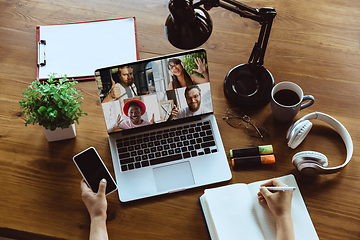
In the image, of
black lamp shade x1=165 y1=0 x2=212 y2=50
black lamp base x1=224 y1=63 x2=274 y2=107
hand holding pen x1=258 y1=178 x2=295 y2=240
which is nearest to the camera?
black lamp shade x1=165 y1=0 x2=212 y2=50

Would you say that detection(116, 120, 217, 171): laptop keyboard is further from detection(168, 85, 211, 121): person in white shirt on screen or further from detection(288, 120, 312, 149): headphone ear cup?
detection(288, 120, 312, 149): headphone ear cup

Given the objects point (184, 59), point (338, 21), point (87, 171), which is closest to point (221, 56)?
point (184, 59)

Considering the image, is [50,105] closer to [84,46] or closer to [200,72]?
[84,46]

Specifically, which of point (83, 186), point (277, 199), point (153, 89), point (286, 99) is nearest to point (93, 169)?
point (83, 186)

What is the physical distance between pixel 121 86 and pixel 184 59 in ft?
0.70

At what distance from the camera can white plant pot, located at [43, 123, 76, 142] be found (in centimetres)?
100

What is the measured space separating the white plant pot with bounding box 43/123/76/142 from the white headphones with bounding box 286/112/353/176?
2.30 ft

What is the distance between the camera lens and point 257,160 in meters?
1.01

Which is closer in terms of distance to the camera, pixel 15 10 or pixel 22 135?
pixel 22 135

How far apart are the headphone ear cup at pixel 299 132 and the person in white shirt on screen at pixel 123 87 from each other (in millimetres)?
514

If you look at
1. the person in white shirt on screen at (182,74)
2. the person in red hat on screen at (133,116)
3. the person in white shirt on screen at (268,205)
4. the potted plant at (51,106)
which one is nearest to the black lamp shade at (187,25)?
the person in white shirt on screen at (182,74)

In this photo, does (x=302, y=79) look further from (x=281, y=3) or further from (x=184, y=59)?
(x=184, y=59)

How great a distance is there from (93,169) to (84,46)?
502mm

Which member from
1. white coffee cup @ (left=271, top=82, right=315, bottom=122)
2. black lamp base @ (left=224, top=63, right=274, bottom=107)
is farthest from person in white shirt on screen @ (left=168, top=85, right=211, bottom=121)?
white coffee cup @ (left=271, top=82, right=315, bottom=122)
